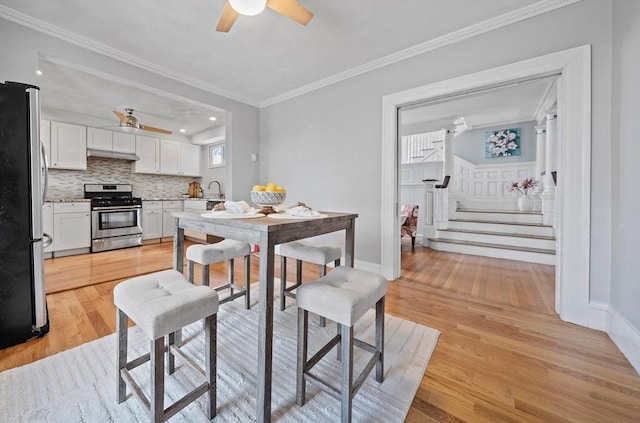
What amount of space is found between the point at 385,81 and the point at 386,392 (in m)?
2.96

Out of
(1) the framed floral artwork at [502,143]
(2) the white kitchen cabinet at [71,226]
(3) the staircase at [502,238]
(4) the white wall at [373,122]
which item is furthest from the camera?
(1) the framed floral artwork at [502,143]

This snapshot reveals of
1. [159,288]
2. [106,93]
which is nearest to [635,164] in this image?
[159,288]

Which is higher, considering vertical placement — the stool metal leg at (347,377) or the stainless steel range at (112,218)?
the stainless steel range at (112,218)

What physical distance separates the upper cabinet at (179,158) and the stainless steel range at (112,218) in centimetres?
102

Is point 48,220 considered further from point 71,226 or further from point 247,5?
point 247,5

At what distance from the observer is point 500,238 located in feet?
13.6

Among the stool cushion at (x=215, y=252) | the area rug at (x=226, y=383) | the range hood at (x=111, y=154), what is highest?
the range hood at (x=111, y=154)

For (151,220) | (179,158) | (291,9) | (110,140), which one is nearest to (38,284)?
(291,9)

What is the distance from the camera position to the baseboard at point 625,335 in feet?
4.73

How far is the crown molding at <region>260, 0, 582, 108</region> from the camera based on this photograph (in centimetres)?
202

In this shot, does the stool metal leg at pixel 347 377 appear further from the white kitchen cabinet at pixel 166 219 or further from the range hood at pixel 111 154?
the range hood at pixel 111 154

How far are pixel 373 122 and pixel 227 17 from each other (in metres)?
1.81

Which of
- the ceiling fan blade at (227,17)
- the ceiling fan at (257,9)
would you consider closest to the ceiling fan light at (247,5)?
the ceiling fan at (257,9)

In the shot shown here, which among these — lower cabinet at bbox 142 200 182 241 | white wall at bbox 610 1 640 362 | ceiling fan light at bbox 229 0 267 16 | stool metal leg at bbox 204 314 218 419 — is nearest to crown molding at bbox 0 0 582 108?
white wall at bbox 610 1 640 362
